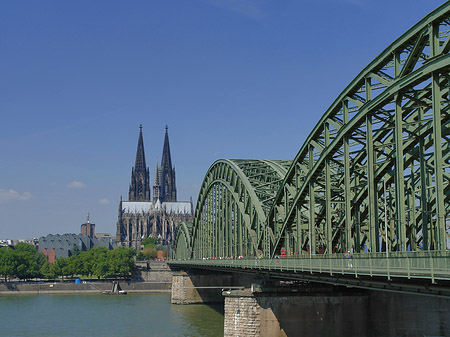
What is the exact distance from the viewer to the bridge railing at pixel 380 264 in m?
24.8

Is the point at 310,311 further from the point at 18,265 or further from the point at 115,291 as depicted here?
the point at 18,265

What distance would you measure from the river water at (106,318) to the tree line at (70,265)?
4006 cm

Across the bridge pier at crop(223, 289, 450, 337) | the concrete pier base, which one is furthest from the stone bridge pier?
the concrete pier base

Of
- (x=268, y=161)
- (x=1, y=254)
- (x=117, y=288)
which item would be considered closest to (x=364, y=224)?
(x=268, y=161)

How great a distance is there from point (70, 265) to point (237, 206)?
111465 millimetres

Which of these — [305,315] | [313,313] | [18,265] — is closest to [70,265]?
[18,265]

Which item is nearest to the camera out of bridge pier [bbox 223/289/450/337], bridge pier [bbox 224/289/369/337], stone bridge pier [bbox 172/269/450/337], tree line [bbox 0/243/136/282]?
stone bridge pier [bbox 172/269/450/337]

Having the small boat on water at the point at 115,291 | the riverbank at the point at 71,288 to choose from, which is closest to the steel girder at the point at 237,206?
the small boat on water at the point at 115,291

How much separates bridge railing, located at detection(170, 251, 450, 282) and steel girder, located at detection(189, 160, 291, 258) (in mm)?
16830

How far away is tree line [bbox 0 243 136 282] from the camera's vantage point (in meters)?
152

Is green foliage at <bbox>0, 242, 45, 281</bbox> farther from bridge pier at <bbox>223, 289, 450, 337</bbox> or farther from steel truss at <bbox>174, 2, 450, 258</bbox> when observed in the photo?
bridge pier at <bbox>223, 289, 450, 337</bbox>

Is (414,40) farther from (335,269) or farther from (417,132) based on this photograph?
(335,269)

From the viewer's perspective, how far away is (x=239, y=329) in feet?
159

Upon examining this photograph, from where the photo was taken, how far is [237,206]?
6981 cm
